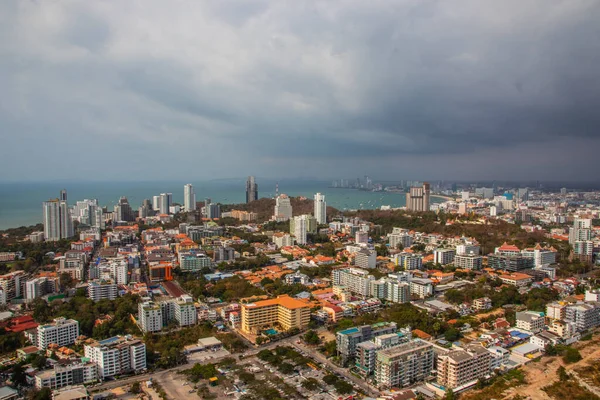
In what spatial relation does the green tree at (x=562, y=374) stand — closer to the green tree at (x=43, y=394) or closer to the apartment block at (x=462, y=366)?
the apartment block at (x=462, y=366)

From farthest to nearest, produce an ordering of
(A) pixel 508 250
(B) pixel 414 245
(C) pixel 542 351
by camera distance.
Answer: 1. (B) pixel 414 245
2. (A) pixel 508 250
3. (C) pixel 542 351

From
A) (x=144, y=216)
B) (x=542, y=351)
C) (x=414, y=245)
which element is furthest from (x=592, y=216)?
(x=144, y=216)

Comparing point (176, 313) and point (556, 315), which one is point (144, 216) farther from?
point (556, 315)

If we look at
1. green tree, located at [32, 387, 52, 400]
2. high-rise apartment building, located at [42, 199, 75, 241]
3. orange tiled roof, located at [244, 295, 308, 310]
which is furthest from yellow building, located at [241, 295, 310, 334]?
high-rise apartment building, located at [42, 199, 75, 241]

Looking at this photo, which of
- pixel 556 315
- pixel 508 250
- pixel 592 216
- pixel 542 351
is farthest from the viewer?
pixel 592 216

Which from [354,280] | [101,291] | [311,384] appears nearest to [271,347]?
[311,384]

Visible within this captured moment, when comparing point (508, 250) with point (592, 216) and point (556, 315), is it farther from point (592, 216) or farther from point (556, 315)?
point (592, 216)

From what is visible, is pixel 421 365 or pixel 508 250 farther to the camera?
pixel 508 250
